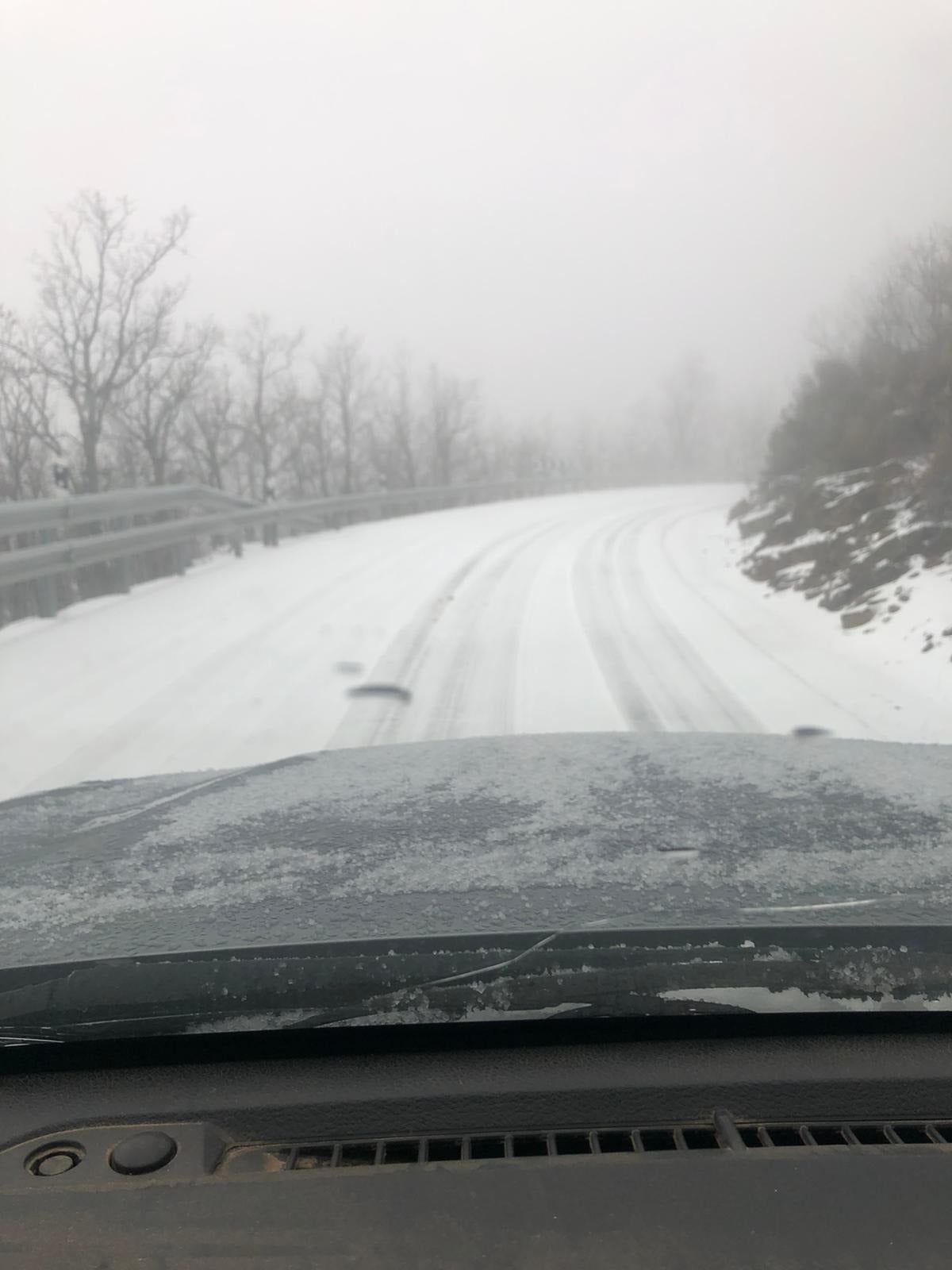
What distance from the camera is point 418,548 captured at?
18.5 metres

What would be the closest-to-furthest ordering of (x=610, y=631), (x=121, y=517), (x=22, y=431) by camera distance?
(x=610, y=631)
(x=121, y=517)
(x=22, y=431)

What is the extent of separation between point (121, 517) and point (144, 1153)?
1140 cm

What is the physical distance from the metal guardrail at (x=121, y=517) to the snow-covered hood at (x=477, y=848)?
628 cm

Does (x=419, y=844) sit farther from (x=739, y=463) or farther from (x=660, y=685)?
(x=739, y=463)

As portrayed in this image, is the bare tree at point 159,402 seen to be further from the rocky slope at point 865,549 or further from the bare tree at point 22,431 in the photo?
the rocky slope at point 865,549

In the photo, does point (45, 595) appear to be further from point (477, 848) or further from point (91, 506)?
point (477, 848)

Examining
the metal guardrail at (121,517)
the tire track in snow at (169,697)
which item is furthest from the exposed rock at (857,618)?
the metal guardrail at (121,517)

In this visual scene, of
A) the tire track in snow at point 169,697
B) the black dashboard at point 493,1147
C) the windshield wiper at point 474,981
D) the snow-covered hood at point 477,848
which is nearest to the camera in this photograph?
the black dashboard at point 493,1147

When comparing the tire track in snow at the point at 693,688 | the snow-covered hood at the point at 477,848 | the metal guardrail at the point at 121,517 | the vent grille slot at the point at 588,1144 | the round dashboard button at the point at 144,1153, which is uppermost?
the metal guardrail at the point at 121,517

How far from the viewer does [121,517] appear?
490 inches

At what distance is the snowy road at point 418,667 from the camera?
716 centimetres

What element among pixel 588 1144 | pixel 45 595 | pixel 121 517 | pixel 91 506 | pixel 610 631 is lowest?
pixel 610 631

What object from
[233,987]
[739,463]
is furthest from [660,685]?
Result: [739,463]

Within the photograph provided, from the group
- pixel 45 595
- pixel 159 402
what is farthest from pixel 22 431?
pixel 45 595
